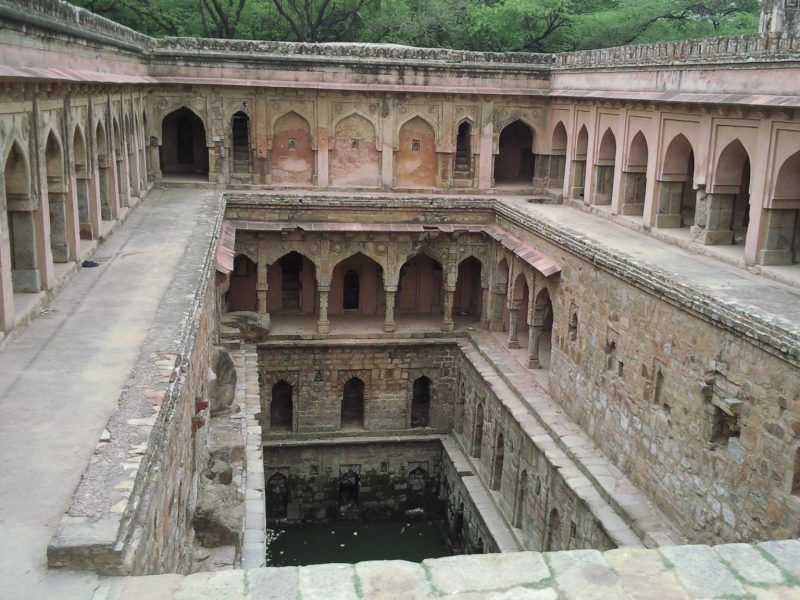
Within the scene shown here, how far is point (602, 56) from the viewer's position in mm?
17188

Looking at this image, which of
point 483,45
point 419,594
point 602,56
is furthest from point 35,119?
point 483,45

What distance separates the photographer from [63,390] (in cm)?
700

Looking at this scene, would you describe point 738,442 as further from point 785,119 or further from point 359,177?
point 359,177

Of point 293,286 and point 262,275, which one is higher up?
point 262,275

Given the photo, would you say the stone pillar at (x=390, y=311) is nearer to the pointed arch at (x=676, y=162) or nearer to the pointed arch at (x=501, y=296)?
the pointed arch at (x=501, y=296)

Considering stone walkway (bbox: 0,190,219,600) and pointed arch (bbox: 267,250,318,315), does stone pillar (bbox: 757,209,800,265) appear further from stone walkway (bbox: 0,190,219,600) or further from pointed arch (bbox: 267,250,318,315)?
pointed arch (bbox: 267,250,318,315)

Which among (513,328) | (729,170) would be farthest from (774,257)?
(513,328)

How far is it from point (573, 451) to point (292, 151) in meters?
10.9

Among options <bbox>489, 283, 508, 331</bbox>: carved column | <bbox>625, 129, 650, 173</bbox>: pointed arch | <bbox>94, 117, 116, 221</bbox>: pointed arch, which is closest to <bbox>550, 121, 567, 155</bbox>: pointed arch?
<bbox>489, 283, 508, 331</bbox>: carved column

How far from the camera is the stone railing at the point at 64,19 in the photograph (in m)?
8.73

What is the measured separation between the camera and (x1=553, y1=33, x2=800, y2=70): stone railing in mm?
11438

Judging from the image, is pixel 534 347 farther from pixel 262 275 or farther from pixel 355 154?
pixel 355 154

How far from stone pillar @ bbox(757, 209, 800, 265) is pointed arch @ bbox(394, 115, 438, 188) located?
33.4 ft

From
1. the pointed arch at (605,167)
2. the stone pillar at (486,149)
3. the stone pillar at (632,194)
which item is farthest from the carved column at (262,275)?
the stone pillar at (632,194)
